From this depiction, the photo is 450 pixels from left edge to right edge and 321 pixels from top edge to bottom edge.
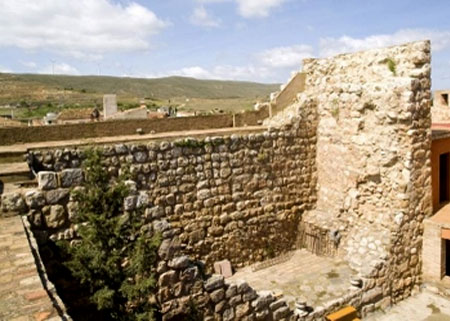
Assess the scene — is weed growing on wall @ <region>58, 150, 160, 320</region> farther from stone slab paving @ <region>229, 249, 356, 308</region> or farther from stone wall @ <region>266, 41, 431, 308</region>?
stone wall @ <region>266, 41, 431, 308</region>

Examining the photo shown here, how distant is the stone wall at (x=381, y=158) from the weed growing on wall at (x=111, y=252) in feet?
18.0

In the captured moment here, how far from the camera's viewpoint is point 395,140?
9.46 metres

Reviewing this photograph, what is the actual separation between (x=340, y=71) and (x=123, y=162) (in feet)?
20.4

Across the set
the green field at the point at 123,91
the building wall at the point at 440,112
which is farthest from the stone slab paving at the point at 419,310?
the green field at the point at 123,91

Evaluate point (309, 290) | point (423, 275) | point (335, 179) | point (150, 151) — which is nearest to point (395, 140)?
point (335, 179)

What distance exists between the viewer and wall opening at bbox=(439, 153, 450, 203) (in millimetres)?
10734

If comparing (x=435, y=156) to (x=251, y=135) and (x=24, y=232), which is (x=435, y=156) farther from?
(x=24, y=232)

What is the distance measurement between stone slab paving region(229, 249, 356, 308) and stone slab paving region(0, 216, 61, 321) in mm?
5616

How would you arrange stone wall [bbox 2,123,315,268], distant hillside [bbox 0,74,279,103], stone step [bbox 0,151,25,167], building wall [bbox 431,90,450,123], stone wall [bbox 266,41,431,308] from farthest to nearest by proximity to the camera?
1. distant hillside [bbox 0,74,279,103]
2. building wall [bbox 431,90,450,123]
3. stone wall [bbox 266,41,431,308]
4. stone wall [bbox 2,123,315,268]
5. stone step [bbox 0,151,25,167]

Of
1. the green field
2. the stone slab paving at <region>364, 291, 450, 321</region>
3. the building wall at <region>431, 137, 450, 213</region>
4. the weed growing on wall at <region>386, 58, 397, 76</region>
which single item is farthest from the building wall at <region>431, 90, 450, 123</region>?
the green field

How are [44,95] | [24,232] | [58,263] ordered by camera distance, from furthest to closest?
[44,95]
[58,263]
[24,232]

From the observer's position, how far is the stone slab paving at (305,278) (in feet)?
28.9

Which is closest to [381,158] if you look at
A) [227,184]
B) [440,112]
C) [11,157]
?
[227,184]

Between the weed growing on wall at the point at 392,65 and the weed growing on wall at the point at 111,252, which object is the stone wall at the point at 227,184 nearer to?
the weed growing on wall at the point at 111,252
